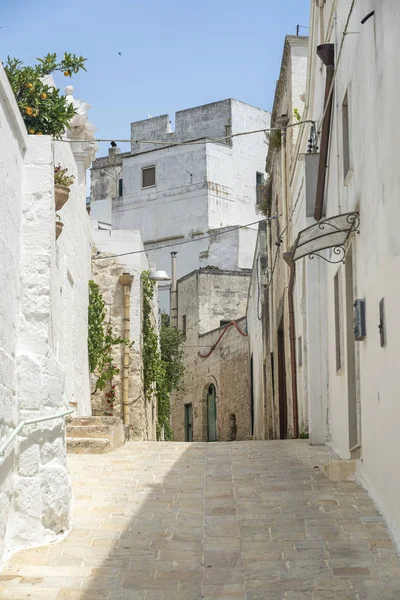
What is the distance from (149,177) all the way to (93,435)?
1301 inches

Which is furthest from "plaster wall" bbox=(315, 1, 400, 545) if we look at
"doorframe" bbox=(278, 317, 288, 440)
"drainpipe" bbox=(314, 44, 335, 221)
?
"doorframe" bbox=(278, 317, 288, 440)

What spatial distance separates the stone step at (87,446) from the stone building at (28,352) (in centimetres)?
401

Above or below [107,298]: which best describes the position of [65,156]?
above

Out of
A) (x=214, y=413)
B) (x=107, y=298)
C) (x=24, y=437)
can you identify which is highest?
(x=107, y=298)

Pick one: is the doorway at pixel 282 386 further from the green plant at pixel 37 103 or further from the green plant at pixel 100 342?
the green plant at pixel 37 103

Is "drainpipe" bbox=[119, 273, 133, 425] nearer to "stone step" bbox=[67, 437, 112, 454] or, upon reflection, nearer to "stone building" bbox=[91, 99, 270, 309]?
"stone step" bbox=[67, 437, 112, 454]

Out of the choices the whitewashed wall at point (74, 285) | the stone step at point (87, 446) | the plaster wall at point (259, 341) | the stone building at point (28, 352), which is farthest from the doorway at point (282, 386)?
the stone building at point (28, 352)

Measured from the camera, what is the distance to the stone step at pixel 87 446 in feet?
35.6

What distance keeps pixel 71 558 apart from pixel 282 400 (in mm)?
12776

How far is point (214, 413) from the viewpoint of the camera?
108 ft

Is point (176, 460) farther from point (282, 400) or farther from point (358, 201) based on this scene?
point (282, 400)

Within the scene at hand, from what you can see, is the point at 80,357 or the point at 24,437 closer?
the point at 24,437

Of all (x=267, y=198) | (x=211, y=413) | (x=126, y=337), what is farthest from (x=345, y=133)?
(x=211, y=413)

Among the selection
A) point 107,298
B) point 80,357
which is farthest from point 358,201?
point 107,298
